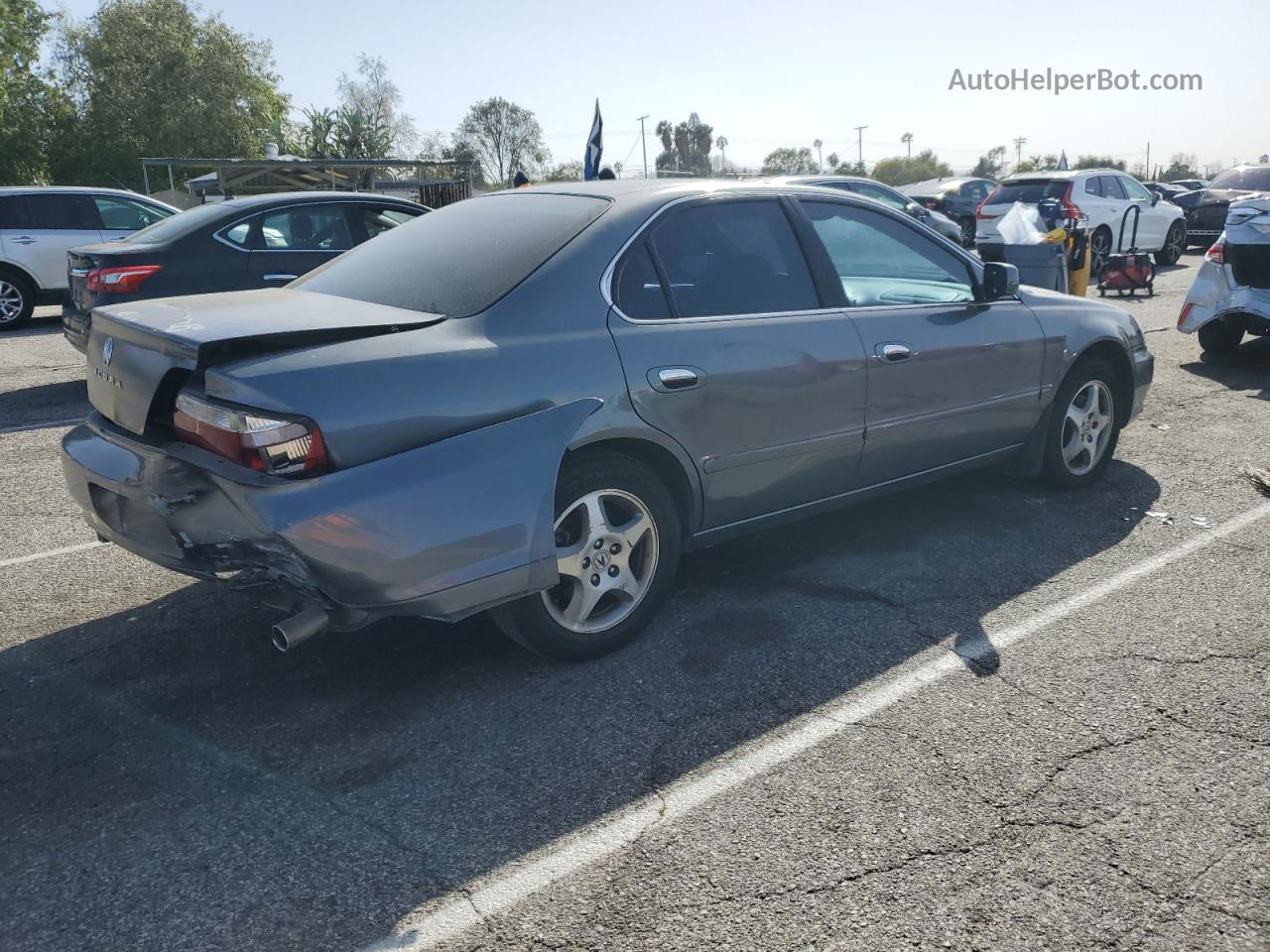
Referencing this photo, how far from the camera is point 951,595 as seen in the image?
4266 mm

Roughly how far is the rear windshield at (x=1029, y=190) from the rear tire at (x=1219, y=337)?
7191mm

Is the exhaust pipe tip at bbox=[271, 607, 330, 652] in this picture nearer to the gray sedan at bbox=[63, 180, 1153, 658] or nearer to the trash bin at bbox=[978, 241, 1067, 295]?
the gray sedan at bbox=[63, 180, 1153, 658]

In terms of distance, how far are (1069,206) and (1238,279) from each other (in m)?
7.40

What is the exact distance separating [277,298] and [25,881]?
202 cm

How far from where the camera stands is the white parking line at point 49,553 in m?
4.67

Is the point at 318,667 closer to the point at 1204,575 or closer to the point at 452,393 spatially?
the point at 452,393

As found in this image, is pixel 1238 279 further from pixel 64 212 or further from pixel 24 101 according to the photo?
pixel 24 101

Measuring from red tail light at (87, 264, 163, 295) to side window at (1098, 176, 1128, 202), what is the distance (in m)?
14.8

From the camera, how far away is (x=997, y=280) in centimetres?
498

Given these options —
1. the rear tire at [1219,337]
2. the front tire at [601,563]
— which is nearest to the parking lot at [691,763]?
the front tire at [601,563]

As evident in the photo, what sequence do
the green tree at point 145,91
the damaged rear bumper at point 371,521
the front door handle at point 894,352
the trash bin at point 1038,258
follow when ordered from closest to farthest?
1. the damaged rear bumper at point 371,521
2. the front door handle at point 894,352
3. the trash bin at point 1038,258
4. the green tree at point 145,91

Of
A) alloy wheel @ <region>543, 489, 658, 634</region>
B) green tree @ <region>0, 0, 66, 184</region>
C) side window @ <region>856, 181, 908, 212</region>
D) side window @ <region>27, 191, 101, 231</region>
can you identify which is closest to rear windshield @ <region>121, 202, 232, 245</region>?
side window @ <region>27, 191, 101, 231</region>

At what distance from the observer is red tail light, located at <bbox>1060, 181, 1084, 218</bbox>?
15.2 m

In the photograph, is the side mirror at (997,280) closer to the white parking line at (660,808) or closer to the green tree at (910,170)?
the white parking line at (660,808)
